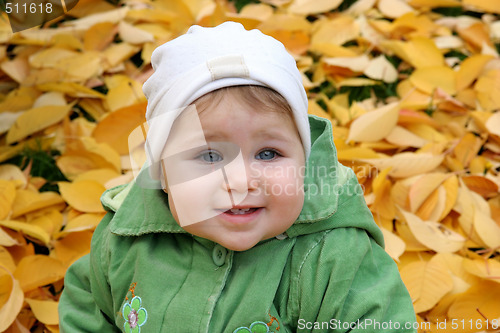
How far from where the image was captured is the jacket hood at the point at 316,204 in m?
1.13

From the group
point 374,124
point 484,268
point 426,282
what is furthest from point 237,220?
point 374,124

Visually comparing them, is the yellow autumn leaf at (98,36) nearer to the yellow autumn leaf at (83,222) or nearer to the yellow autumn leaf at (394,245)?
the yellow autumn leaf at (83,222)

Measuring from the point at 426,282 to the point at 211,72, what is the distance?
0.82 m

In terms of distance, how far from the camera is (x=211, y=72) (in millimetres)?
993

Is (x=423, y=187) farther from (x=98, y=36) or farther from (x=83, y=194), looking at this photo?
(x=98, y=36)

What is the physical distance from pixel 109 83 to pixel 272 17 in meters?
0.70

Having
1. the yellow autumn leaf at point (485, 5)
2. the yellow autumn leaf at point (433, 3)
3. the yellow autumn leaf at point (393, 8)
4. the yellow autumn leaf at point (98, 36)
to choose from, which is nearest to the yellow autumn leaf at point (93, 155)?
the yellow autumn leaf at point (98, 36)

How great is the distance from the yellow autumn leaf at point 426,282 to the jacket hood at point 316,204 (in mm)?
307

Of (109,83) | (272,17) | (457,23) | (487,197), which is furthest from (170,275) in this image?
(457,23)

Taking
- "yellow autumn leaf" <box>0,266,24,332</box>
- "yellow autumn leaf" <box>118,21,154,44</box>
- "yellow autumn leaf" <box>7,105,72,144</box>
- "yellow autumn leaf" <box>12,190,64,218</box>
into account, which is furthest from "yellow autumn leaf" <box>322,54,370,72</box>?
"yellow autumn leaf" <box>0,266,24,332</box>

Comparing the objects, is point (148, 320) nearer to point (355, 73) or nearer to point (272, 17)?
point (355, 73)

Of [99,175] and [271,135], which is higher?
[271,135]

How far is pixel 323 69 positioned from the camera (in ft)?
7.41

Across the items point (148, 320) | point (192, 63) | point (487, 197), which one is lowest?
point (487, 197)
